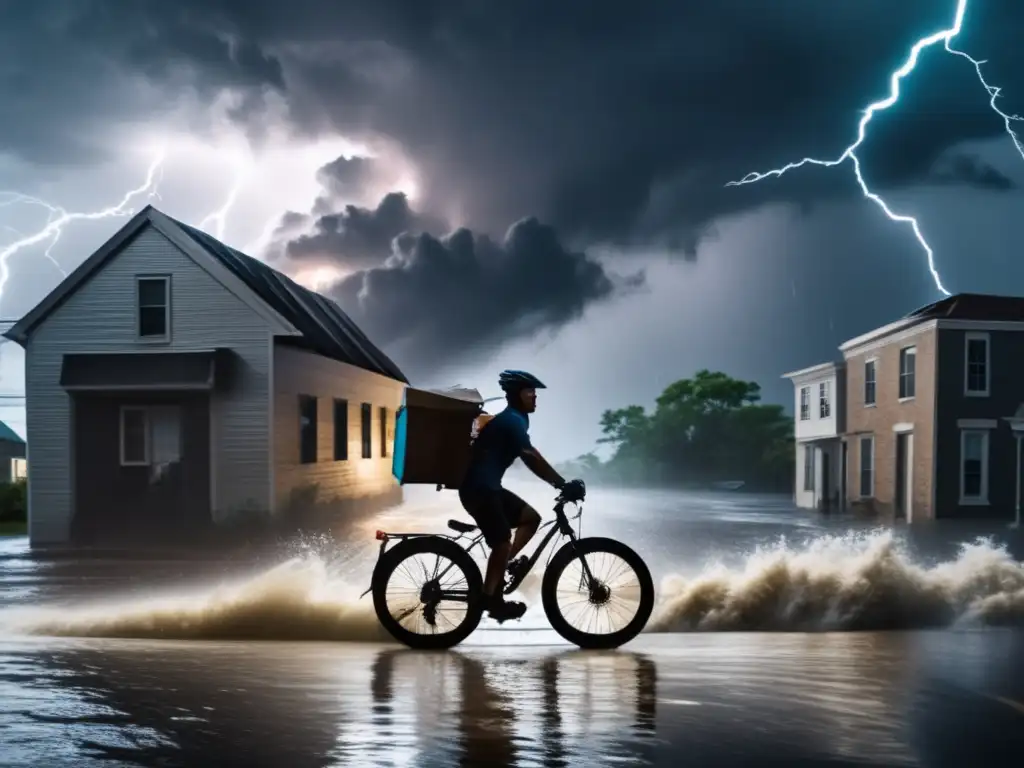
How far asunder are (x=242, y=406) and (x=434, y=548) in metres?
7.21

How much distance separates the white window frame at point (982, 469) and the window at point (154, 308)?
12.1m

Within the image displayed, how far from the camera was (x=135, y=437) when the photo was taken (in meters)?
13.5

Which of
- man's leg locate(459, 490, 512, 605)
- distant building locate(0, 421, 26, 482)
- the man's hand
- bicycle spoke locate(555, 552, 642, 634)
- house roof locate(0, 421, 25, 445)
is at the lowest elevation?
distant building locate(0, 421, 26, 482)

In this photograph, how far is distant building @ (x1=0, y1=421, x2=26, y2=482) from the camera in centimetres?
2642

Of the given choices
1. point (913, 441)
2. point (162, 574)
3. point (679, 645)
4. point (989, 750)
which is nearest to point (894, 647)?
point (679, 645)

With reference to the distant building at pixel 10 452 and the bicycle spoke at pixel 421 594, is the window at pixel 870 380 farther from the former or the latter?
the distant building at pixel 10 452

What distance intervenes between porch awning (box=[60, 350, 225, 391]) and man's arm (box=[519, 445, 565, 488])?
7.74m

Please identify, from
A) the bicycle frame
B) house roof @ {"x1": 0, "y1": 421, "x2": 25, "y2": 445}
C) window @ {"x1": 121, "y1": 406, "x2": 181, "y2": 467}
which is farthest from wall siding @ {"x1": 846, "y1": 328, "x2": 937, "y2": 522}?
house roof @ {"x1": 0, "y1": 421, "x2": 25, "y2": 445}

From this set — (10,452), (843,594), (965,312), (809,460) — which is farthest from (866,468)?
(10,452)

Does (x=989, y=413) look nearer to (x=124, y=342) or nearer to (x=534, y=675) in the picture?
(x=124, y=342)

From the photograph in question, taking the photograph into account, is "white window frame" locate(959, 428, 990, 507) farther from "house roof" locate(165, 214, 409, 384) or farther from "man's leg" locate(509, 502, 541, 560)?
"man's leg" locate(509, 502, 541, 560)

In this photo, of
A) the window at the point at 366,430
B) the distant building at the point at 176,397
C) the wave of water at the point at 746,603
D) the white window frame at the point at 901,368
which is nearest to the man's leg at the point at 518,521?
the wave of water at the point at 746,603

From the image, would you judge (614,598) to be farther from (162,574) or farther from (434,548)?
(162,574)

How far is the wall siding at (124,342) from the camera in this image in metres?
12.9
